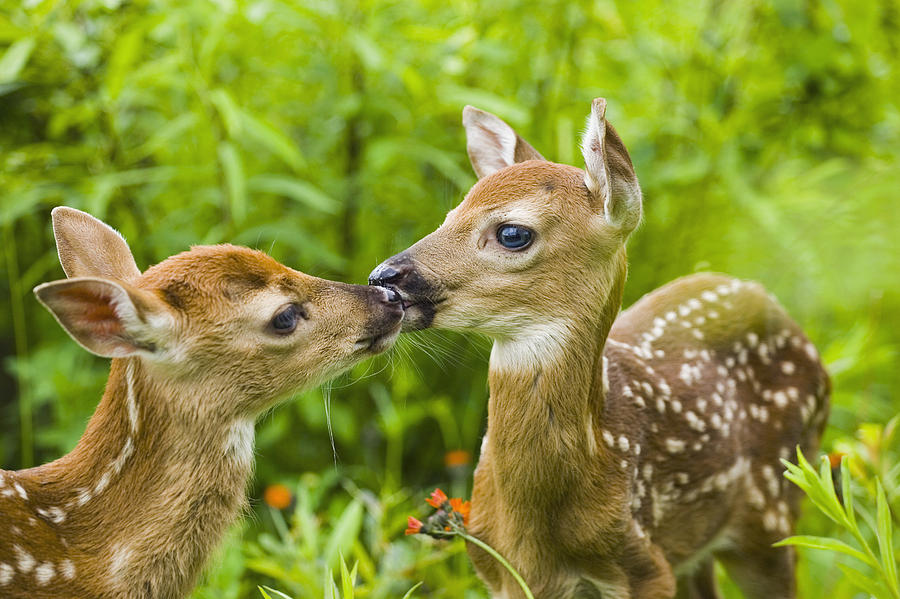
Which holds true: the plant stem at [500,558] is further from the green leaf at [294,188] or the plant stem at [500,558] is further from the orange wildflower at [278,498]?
the green leaf at [294,188]

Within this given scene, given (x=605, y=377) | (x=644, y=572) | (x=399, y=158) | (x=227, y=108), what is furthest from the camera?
(x=399, y=158)

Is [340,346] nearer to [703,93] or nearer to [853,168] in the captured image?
[703,93]

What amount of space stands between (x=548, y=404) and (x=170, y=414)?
0.86 meters

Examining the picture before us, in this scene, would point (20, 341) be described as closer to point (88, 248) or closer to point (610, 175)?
point (88, 248)

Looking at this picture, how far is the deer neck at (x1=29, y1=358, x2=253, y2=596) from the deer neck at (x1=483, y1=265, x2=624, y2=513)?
0.64 m

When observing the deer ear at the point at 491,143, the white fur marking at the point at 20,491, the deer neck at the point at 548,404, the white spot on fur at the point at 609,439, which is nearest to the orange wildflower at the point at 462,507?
the deer neck at the point at 548,404

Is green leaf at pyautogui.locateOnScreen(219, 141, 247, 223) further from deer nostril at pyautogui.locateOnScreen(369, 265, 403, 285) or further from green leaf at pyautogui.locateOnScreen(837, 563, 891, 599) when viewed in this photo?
green leaf at pyautogui.locateOnScreen(837, 563, 891, 599)

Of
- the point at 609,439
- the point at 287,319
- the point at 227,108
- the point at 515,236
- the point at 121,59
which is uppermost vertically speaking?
the point at 121,59

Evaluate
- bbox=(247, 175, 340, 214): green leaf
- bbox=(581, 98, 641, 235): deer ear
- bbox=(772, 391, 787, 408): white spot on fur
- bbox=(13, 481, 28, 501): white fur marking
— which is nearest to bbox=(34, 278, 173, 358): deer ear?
bbox=(13, 481, 28, 501): white fur marking

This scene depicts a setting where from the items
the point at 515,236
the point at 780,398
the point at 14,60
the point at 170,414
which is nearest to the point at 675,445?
the point at 780,398

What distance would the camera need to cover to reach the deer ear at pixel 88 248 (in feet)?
8.12

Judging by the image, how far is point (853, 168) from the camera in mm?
4918

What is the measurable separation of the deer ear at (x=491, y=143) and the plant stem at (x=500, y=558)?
954mm

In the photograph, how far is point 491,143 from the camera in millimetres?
2898
